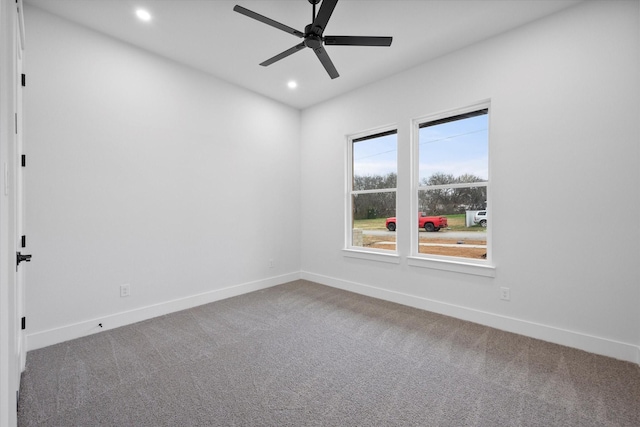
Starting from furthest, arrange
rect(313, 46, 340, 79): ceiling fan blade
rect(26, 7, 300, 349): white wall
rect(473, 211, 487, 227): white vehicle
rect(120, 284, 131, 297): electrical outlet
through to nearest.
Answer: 1. rect(473, 211, 487, 227): white vehicle
2. rect(120, 284, 131, 297): electrical outlet
3. rect(26, 7, 300, 349): white wall
4. rect(313, 46, 340, 79): ceiling fan blade

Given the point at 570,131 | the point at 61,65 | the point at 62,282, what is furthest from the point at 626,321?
the point at 61,65

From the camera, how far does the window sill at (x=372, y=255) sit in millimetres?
3786

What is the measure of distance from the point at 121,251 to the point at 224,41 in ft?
8.07

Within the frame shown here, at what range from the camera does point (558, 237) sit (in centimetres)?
262

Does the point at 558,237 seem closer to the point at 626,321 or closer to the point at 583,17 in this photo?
the point at 626,321

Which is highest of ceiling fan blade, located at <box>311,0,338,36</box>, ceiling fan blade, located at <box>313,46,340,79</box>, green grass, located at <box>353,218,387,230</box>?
ceiling fan blade, located at <box>311,0,338,36</box>

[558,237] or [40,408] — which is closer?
[40,408]

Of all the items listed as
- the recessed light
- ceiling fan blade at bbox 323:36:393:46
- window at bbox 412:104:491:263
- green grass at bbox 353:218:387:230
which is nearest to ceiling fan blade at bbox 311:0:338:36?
ceiling fan blade at bbox 323:36:393:46

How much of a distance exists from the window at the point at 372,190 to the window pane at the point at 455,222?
456 mm

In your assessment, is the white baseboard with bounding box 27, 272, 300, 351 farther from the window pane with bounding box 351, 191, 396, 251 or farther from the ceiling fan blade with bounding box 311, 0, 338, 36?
the ceiling fan blade with bounding box 311, 0, 338, 36

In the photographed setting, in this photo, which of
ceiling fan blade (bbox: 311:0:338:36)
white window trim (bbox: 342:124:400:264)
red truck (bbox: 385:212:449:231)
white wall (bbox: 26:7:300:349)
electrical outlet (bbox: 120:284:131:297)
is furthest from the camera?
white window trim (bbox: 342:124:400:264)

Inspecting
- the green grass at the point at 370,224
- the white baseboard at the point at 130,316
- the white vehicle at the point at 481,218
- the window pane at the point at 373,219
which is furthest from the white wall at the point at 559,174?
the white baseboard at the point at 130,316

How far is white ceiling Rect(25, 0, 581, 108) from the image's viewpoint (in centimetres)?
252

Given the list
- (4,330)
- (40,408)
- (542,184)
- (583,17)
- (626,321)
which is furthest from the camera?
(542,184)
